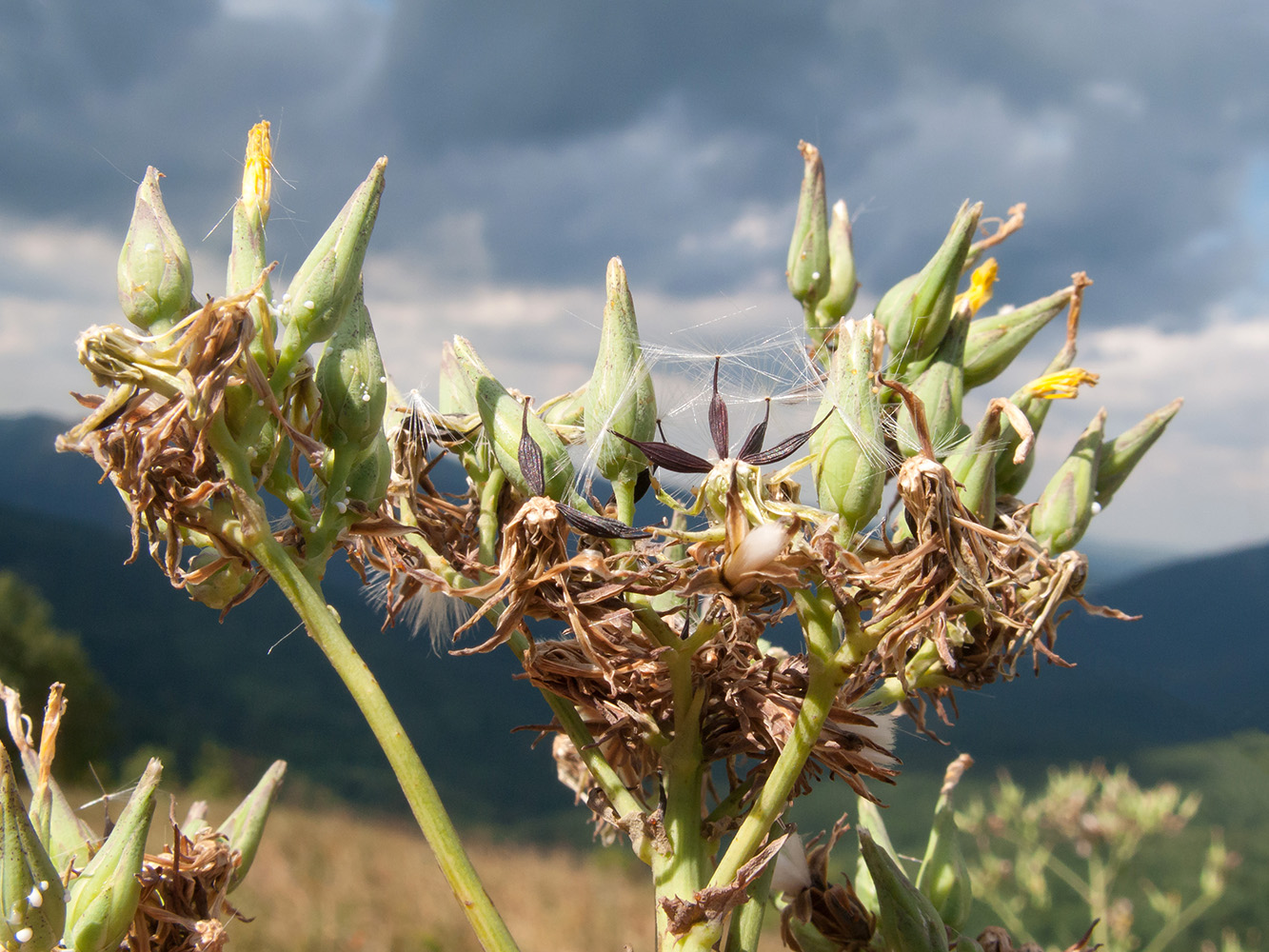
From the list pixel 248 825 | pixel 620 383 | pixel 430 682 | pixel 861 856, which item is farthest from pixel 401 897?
pixel 620 383

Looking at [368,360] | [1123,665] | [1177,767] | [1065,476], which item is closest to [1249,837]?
[1177,767]

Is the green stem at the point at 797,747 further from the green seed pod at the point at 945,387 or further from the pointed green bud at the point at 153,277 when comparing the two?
the pointed green bud at the point at 153,277

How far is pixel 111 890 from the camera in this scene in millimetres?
710

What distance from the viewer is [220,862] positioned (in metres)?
0.88

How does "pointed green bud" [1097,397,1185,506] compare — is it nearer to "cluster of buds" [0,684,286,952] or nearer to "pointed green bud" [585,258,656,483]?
"pointed green bud" [585,258,656,483]

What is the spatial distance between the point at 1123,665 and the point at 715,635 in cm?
1656

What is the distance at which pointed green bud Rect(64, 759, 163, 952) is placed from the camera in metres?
0.70

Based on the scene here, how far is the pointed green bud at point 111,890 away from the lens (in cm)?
70

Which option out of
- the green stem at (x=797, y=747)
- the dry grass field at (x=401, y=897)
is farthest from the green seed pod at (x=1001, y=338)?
the dry grass field at (x=401, y=897)

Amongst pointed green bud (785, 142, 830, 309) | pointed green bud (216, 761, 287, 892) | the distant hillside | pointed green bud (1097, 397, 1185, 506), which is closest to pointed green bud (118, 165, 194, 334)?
pointed green bud (216, 761, 287, 892)

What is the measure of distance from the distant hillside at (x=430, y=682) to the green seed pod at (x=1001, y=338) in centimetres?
1386

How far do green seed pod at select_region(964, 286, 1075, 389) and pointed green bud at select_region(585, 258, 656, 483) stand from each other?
50 cm

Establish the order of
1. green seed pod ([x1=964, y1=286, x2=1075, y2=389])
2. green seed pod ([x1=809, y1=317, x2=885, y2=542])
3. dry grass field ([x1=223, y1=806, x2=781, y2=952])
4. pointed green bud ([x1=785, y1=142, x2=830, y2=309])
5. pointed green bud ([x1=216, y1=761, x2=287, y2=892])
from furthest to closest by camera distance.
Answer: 1. dry grass field ([x1=223, y1=806, x2=781, y2=952])
2. pointed green bud ([x1=785, y1=142, x2=830, y2=309])
3. green seed pod ([x1=964, y1=286, x2=1075, y2=389])
4. pointed green bud ([x1=216, y1=761, x2=287, y2=892])
5. green seed pod ([x1=809, y1=317, x2=885, y2=542])

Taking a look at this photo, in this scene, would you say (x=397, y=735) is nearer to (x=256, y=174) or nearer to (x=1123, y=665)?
(x=256, y=174)
